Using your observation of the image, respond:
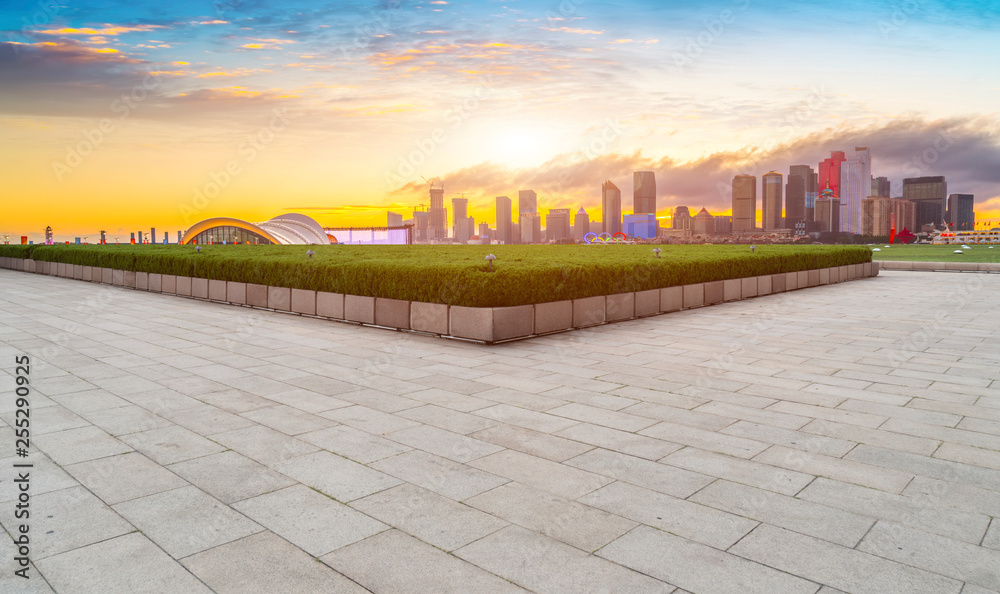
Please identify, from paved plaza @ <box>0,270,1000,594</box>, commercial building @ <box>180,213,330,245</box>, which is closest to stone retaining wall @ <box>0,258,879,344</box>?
paved plaza @ <box>0,270,1000,594</box>

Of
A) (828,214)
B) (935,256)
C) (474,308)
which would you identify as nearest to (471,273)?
(474,308)

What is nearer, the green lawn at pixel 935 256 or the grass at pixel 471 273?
the grass at pixel 471 273

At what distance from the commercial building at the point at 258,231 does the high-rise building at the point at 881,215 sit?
88358mm

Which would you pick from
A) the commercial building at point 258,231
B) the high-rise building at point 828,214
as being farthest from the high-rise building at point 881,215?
the commercial building at point 258,231

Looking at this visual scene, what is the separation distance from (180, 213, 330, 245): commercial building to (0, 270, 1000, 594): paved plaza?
65.0 metres

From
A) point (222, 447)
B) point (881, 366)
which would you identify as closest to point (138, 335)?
point (222, 447)

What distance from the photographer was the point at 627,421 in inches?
228

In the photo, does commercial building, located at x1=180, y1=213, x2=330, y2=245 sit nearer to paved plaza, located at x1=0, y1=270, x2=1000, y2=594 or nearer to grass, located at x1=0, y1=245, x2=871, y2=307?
grass, located at x1=0, y1=245, x2=871, y2=307

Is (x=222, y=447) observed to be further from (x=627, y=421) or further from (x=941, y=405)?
(x=941, y=405)

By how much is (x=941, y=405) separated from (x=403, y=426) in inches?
212

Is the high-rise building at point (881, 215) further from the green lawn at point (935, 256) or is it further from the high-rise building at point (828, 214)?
the green lawn at point (935, 256)

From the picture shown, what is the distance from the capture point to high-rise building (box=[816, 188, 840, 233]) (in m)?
95.2

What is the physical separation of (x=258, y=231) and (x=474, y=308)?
75.4 meters

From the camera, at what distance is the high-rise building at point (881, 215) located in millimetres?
106188
